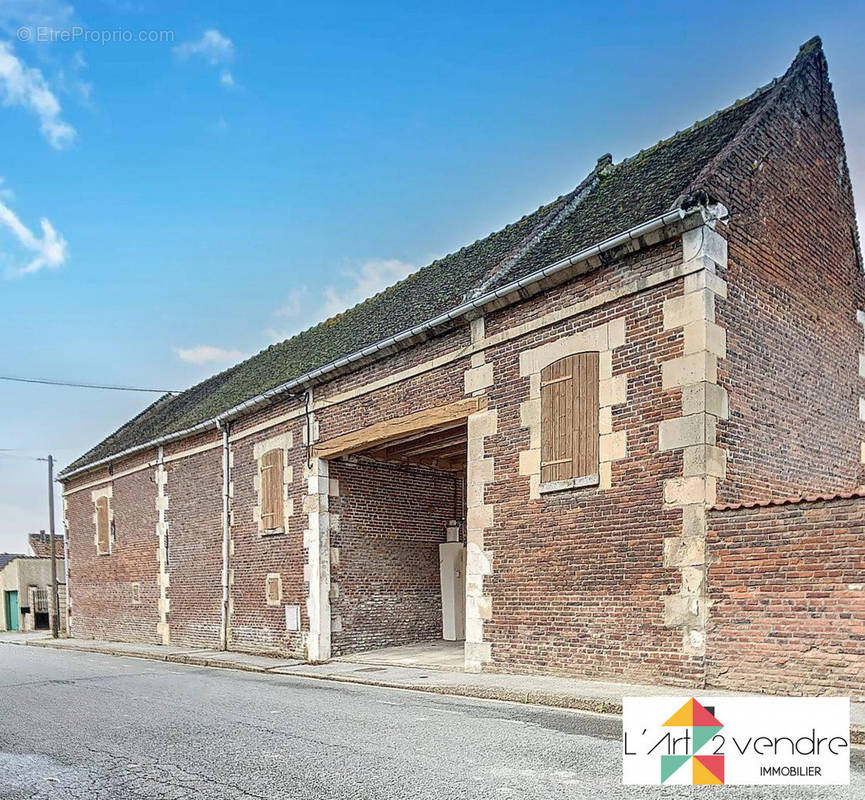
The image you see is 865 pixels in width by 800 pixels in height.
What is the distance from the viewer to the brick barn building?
9188mm

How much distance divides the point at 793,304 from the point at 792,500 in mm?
3672

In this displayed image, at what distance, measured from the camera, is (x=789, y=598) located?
8641 mm

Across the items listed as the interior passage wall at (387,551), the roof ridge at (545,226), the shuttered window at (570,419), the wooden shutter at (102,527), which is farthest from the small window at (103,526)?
the shuttered window at (570,419)

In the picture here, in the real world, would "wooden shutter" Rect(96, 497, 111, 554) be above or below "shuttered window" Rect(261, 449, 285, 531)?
below

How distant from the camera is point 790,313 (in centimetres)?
1123

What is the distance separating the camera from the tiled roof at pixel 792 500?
823 cm

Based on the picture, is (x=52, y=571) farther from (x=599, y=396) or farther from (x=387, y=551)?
(x=599, y=396)

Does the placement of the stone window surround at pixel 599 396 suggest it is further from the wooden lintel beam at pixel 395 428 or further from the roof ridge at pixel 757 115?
the roof ridge at pixel 757 115

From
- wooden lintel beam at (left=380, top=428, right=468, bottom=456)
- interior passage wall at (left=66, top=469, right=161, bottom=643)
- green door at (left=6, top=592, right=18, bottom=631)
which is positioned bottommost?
green door at (left=6, top=592, right=18, bottom=631)

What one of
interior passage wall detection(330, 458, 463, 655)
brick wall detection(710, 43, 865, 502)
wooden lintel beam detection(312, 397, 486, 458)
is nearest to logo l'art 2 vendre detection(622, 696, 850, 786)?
brick wall detection(710, 43, 865, 502)

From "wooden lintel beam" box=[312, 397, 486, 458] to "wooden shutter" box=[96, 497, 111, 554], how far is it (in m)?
11.8

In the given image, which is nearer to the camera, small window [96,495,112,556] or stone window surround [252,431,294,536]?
stone window surround [252,431,294,536]

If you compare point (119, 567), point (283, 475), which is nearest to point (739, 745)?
point (283, 475)

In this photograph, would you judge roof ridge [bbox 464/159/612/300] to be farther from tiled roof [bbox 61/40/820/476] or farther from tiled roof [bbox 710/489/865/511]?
→ tiled roof [bbox 710/489/865/511]
